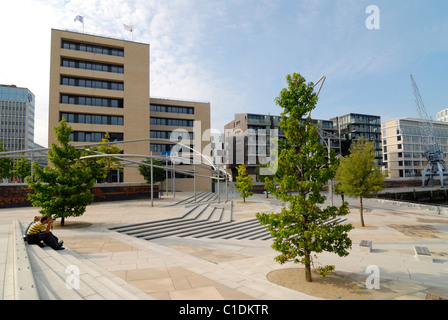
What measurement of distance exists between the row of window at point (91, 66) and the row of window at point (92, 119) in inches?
351

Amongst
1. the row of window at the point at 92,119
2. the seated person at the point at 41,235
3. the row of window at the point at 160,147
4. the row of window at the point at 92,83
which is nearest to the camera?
the seated person at the point at 41,235

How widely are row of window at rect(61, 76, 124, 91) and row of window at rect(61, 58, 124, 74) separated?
2.30 m

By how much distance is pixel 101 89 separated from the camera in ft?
143

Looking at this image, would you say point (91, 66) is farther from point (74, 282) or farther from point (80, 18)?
point (74, 282)

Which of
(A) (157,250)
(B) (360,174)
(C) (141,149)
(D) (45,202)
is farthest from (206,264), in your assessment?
(C) (141,149)

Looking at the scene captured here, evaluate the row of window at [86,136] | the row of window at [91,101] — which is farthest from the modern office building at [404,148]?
the row of window at [86,136]

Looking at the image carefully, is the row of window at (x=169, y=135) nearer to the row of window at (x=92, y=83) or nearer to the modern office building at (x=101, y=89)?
the modern office building at (x=101, y=89)

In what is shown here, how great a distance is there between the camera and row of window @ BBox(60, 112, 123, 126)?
137ft

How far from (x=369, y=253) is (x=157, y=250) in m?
9.39

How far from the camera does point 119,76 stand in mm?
45312

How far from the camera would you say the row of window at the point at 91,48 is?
140 ft

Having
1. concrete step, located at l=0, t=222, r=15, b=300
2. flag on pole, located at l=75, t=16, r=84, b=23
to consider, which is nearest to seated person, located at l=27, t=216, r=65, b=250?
concrete step, located at l=0, t=222, r=15, b=300

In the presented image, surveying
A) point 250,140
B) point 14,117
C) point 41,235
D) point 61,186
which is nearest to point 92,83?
point 61,186

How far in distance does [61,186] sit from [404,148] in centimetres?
11719
